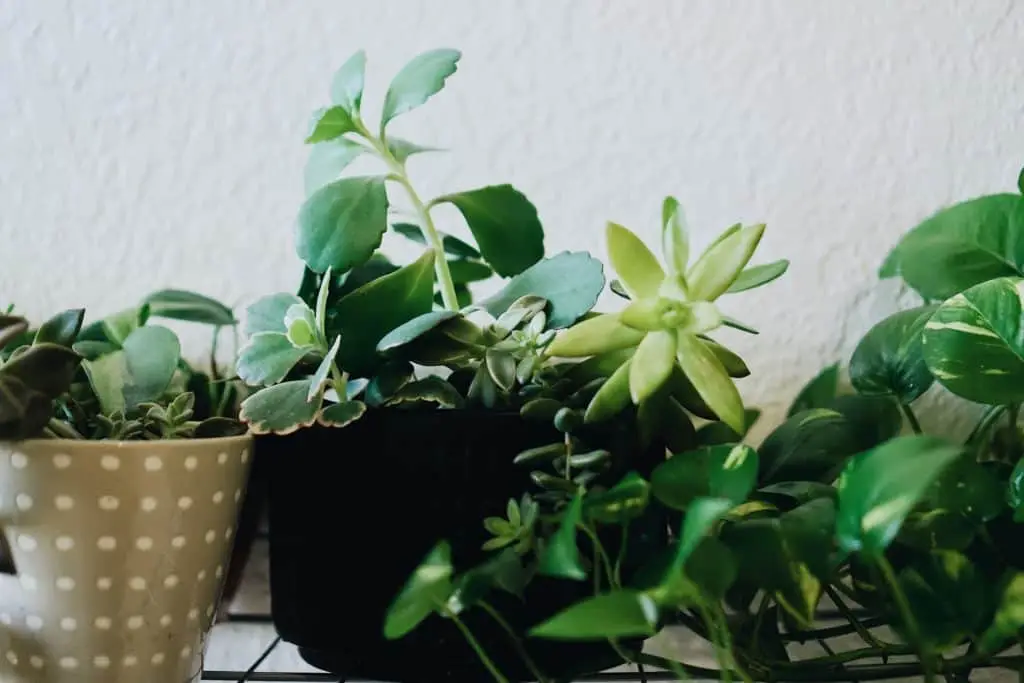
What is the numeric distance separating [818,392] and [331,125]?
15.0 inches

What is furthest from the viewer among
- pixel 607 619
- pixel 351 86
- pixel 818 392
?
pixel 818 392

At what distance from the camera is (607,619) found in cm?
30

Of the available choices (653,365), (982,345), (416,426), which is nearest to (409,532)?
(416,426)

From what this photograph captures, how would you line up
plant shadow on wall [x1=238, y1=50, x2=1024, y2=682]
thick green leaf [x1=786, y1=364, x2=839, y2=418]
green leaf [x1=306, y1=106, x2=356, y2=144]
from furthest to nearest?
1. thick green leaf [x1=786, y1=364, x2=839, y2=418]
2. green leaf [x1=306, y1=106, x2=356, y2=144]
3. plant shadow on wall [x1=238, y1=50, x2=1024, y2=682]

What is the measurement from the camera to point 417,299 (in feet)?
1.63

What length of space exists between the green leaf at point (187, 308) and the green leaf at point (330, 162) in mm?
136

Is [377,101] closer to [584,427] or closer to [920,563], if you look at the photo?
[584,427]

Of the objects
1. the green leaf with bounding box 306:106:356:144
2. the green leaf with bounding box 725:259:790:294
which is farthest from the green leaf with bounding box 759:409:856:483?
the green leaf with bounding box 306:106:356:144

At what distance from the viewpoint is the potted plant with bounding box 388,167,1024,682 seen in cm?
33

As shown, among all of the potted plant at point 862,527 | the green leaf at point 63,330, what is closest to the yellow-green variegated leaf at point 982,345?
the potted plant at point 862,527

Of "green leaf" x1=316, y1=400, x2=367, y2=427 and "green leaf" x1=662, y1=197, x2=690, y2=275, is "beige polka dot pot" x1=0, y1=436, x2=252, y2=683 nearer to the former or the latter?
"green leaf" x1=316, y1=400, x2=367, y2=427

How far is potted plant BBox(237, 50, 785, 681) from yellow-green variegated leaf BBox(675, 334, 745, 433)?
0.13ft

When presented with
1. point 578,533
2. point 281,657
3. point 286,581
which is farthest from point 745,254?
point 281,657

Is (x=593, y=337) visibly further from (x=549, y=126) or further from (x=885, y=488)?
(x=549, y=126)
